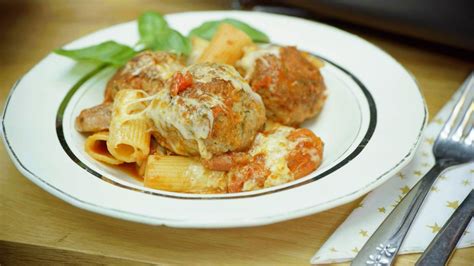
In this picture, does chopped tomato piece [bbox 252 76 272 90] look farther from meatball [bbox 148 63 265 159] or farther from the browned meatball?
the browned meatball

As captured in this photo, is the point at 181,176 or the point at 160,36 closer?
the point at 181,176

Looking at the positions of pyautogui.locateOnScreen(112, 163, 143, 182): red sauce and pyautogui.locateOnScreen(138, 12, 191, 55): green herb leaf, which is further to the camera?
pyautogui.locateOnScreen(138, 12, 191, 55): green herb leaf

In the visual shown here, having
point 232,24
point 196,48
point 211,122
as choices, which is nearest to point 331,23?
point 232,24

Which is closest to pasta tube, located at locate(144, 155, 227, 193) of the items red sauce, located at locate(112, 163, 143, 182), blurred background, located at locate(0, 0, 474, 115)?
red sauce, located at locate(112, 163, 143, 182)

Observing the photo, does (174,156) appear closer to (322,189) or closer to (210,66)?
(210,66)

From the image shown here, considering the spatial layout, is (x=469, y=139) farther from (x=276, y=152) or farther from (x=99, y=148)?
(x=99, y=148)

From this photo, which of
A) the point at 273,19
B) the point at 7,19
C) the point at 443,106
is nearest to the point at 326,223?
the point at 443,106

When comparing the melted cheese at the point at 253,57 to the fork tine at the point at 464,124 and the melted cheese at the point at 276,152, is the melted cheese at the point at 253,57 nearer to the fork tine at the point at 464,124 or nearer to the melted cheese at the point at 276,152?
the melted cheese at the point at 276,152
